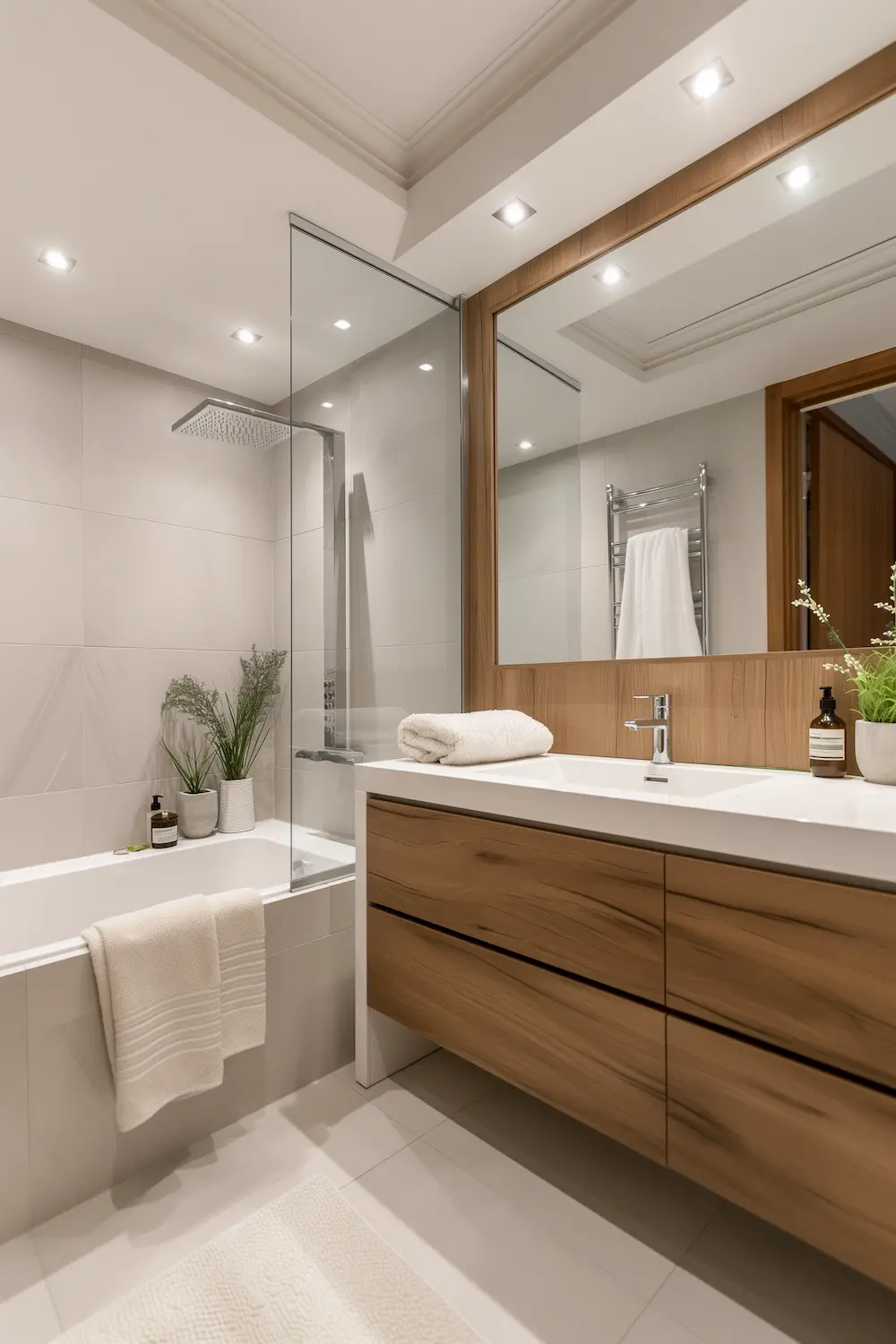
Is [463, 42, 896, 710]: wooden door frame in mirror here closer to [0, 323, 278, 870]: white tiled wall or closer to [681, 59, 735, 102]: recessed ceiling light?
[681, 59, 735, 102]: recessed ceiling light

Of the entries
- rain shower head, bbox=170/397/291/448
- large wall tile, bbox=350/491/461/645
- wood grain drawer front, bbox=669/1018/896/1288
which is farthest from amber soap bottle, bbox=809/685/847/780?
rain shower head, bbox=170/397/291/448

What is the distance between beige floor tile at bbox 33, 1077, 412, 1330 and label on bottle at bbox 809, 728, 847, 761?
1221mm

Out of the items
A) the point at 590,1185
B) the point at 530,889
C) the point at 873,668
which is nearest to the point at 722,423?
the point at 873,668

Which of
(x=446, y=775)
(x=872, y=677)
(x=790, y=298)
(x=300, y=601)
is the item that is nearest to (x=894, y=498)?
(x=872, y=677)

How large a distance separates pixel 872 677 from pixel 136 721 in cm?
235

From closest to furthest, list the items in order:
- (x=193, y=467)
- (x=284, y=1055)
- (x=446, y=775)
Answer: (x=446, y=775)
(x=284, y=1055)
(x=193, y=467)

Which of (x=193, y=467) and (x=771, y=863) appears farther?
(x=193, y=467)

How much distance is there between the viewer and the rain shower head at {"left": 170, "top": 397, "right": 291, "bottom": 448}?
2354 millimetres

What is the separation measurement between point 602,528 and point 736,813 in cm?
99

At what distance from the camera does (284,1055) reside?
1718mm

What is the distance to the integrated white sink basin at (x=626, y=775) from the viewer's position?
1.51 m

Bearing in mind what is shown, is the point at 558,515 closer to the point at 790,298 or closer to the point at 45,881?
the point at 790,298

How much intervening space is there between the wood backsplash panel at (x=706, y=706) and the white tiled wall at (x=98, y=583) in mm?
1780

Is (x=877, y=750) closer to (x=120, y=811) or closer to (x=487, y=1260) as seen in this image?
(x=487, y=1260)
